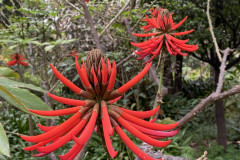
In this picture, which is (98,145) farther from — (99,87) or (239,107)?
(239,107)

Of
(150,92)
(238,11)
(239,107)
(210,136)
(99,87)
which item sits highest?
(238,11)

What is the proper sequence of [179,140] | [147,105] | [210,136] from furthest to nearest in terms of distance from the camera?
[147,105] → [210,136] → [179,140]

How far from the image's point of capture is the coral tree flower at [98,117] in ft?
2.06

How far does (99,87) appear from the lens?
73 cm

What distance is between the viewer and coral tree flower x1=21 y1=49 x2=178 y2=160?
24.8 inches

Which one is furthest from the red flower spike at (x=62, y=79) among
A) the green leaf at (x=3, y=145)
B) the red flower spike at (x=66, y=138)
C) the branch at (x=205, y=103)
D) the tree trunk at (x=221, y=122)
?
the tree trunk at (x=221, y=122)

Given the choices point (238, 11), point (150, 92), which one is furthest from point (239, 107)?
point (238, 11)

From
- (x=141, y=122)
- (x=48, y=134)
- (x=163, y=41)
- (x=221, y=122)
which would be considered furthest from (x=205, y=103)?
(x=221, y=122)

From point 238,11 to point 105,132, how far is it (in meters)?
4.10

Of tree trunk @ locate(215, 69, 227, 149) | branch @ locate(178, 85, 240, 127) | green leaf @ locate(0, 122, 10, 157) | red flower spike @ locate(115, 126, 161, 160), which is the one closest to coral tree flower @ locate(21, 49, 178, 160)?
red flower spike @ locate(115, 126, 161, 160)

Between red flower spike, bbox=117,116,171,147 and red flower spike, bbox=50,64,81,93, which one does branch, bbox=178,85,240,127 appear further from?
red flower spike, bbox=50,64,81,93

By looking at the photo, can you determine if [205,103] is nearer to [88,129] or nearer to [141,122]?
[141,122]

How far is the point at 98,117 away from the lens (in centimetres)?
73

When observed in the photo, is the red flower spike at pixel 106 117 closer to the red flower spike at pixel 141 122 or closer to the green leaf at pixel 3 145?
the red flower spike at pixel 141 122
